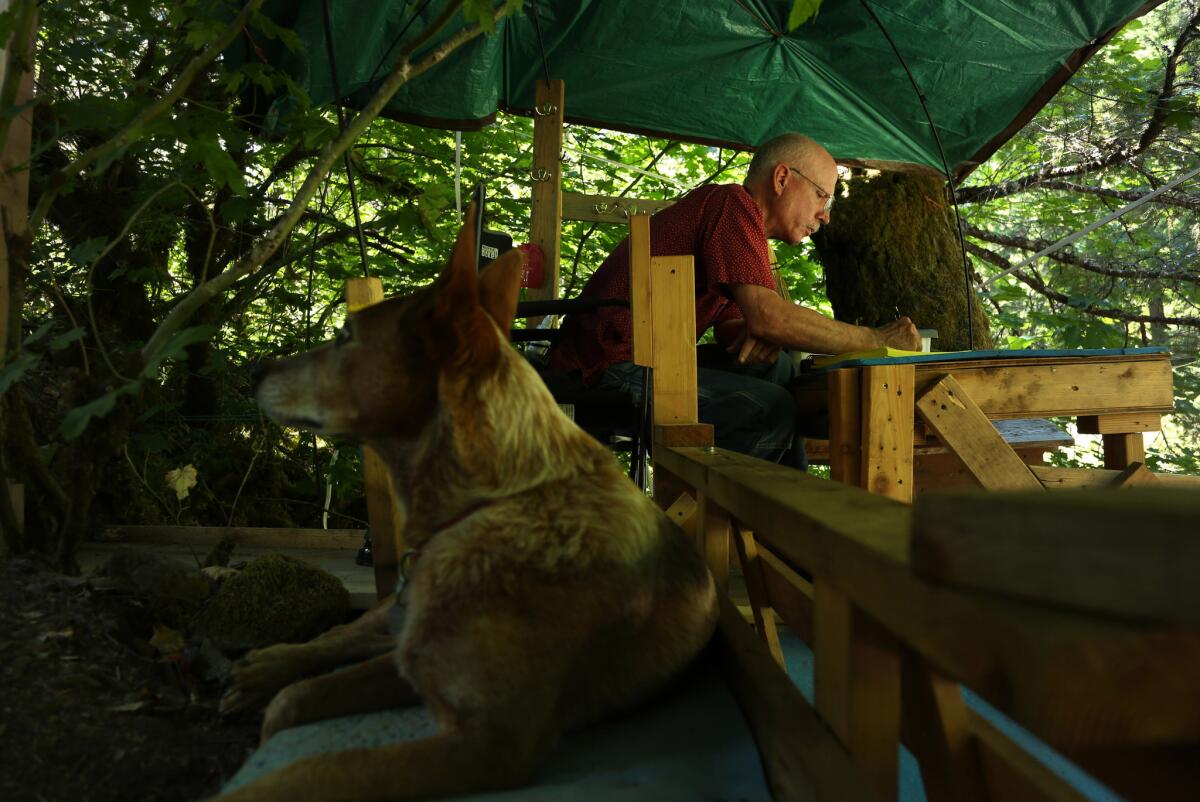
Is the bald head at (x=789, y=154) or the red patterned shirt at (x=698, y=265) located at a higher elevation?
the bald head at (x=789, y=154)

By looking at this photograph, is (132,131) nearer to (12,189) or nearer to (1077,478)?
(12,189)

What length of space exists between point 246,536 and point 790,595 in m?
3.13

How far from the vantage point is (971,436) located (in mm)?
2975

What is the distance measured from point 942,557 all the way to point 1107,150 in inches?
348

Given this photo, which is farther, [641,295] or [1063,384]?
[1063,384]

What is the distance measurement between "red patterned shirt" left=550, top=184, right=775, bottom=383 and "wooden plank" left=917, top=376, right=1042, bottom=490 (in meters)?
0.88

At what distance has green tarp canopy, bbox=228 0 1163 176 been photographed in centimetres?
420

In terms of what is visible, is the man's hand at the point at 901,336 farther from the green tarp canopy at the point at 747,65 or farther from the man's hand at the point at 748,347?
the green tarp canopy at the point at 747,65

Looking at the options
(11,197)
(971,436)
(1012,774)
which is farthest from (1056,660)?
(11,197)

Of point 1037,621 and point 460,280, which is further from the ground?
point 460,280

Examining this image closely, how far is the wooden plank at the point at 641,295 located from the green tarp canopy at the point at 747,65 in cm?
189

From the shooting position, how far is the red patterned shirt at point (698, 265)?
3.57 m

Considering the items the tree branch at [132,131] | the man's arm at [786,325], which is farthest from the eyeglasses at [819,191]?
the tree branch at [132,131]

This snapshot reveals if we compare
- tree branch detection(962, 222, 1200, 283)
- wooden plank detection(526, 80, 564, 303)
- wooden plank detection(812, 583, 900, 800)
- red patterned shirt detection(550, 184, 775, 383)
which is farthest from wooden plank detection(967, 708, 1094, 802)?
tree branch detection(962, 222, 1200, 283)
